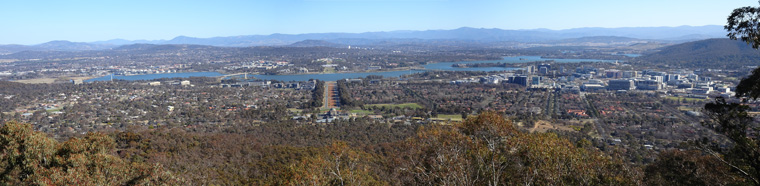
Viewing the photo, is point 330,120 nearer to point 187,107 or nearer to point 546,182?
point 187,107

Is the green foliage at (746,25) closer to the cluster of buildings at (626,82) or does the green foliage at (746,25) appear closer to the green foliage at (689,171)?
the green foliage at (689,171)

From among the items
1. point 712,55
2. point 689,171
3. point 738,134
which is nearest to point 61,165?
point 738,134

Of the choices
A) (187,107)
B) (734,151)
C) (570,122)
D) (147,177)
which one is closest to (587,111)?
(570,122)

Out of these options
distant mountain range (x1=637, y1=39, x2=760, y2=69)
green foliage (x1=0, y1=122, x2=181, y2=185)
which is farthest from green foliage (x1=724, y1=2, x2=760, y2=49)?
distant mountain range (x1=637, y1=39, x2=760, y2=69)

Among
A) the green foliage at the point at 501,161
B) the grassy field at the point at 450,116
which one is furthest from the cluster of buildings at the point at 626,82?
the green foliage at the point at 501,161

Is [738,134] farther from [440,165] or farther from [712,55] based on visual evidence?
[712,55]

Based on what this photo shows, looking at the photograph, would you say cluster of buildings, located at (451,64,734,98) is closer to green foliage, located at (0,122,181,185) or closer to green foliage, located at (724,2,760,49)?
green foliage, located at (724,2,760,49)

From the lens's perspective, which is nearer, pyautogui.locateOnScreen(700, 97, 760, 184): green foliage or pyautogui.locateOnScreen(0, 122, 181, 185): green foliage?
pyautogui.locateOnScreen(700, 97, 760, 184): green foliage

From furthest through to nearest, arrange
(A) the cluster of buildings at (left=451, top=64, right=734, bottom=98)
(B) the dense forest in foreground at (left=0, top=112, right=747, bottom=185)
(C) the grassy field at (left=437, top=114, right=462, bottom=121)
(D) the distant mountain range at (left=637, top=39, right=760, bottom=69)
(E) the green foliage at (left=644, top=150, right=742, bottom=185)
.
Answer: (D) the distant mountain range at (left=637, top=39, right=760, bottom=69), (A) the cluster of buildings at (left=451, top=64, right=734, bottom=98), (C) the grassy field at (left=437, top=114, right=462, bottom=121), (E) the green foliage at (left=644, top=150, right=742, bottom=185), (B) the dense forest in foreground at (left=0, top=112, right=747, bottom=185)
